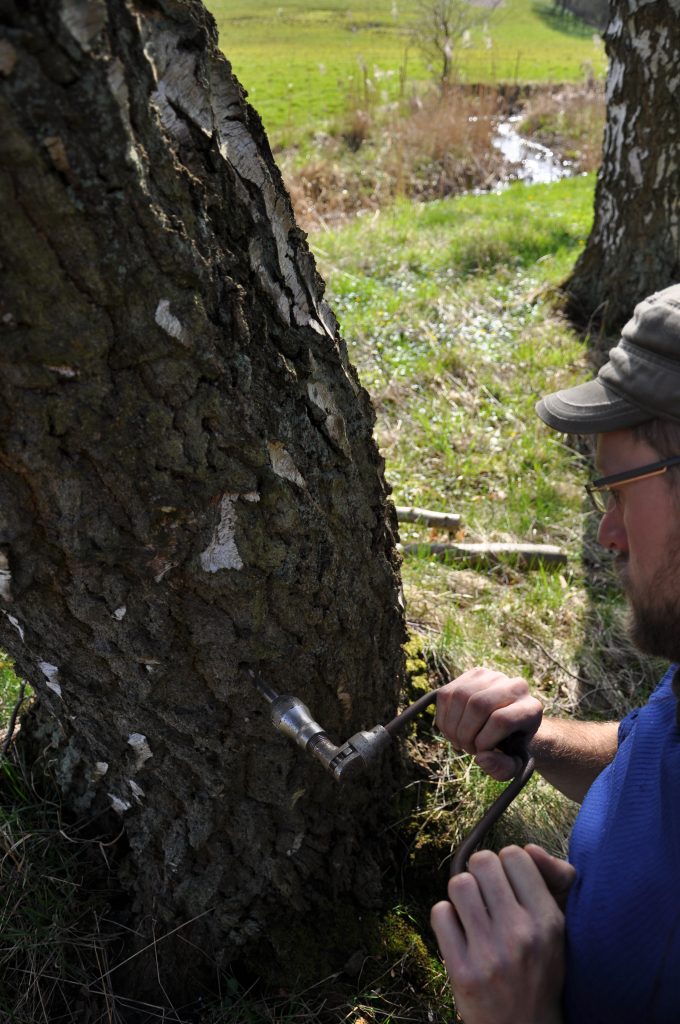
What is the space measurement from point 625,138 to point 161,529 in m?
4.59

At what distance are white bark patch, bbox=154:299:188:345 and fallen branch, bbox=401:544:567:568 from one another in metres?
2.28

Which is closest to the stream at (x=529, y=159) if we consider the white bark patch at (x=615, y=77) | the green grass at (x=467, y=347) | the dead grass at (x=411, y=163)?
the dead grass at (x=411, y=163)

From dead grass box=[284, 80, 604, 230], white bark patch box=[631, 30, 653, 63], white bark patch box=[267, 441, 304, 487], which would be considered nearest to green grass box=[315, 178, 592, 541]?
white bark patch box=[631, 30, 653, 63]

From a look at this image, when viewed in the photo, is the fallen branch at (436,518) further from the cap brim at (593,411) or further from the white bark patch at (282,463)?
the white bark patch at (282,463)

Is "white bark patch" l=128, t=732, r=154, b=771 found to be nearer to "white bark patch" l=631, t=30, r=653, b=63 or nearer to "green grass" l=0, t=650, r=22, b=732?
"green grass" l=0, t=650, r=22, b=732

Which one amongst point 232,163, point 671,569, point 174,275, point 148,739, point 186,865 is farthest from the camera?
point 186,865

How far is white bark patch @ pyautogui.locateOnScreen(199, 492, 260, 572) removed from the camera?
1.35m

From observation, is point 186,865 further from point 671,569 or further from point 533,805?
point 671,569

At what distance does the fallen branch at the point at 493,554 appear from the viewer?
11.0 ft

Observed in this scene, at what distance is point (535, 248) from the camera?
652 cm

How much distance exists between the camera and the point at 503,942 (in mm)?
1289


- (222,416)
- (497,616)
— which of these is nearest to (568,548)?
(497,616)

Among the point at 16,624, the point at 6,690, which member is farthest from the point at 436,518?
the point at 16,624

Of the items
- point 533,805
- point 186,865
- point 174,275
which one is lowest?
point 533,805
